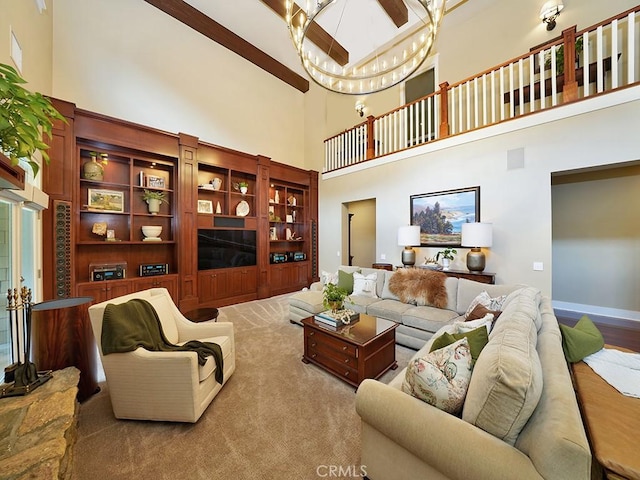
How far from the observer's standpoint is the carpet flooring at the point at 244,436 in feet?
4.73

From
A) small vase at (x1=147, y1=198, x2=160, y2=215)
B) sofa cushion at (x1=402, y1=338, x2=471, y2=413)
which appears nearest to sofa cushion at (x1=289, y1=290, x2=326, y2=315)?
sofa cushion at (x1=402, y1=338, x2=471, y2=413)

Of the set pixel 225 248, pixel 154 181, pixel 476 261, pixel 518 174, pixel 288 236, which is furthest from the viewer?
pixel 288 236

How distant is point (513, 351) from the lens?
3.44 feet

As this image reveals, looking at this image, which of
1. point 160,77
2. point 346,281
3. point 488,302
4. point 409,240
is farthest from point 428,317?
point 160,77

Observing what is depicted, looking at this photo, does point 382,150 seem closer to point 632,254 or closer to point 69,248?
point 632,254

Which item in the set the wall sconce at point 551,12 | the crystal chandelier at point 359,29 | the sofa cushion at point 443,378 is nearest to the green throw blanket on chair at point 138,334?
the sofa cushion at point 443,378

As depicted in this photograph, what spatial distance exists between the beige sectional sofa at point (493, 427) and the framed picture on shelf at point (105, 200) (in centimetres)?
454

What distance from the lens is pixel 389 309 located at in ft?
10.2

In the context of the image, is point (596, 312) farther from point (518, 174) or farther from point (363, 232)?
point (363, 232)

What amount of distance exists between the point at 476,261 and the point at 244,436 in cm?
375

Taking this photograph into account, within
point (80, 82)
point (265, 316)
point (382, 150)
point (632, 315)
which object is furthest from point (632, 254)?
point (80, 82)

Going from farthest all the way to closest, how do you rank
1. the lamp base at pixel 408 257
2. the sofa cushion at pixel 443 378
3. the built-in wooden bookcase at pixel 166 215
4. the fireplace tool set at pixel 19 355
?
the lamp base at pixel 408 257, the built-in wooden bookcase at pixel 166 215, the fireplace tool set at pixel 19 355, the sofa cushion at pixel 443 378

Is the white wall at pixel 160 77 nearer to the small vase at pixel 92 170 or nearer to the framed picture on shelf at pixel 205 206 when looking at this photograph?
the small vase at pixel 92 170

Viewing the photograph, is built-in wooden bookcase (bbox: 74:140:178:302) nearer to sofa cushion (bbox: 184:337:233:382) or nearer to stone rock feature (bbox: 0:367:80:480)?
sofa cushion (bbox: 184:337:233:382)
